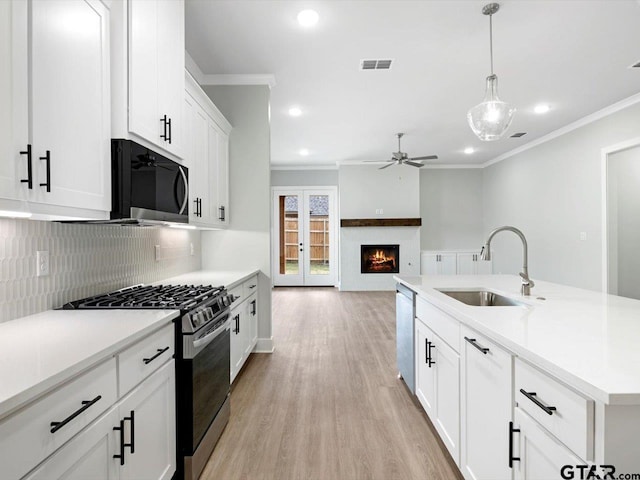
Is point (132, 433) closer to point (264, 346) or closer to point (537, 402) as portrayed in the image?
point (537, 402)

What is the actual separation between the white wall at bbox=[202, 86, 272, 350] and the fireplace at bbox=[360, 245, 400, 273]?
4818mm

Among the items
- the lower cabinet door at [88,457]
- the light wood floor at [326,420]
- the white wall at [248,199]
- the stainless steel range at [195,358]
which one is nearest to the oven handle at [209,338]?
the stainless steel range at [195,358]

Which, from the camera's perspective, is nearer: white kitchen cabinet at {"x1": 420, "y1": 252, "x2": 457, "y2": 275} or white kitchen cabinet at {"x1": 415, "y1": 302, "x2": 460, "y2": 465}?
white kitchen cabinet at {"x1": 415, "y1": 302, "x2": 460, "y2": 465}

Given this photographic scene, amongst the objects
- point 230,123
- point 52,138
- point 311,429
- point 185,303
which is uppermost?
point 230,123

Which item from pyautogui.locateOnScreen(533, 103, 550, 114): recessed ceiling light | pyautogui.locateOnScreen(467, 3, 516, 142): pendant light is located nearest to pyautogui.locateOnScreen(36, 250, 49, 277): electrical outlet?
pyautogui.locateOnScreen(467, 3, 516, 142): pendant light

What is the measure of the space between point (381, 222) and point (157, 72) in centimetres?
675

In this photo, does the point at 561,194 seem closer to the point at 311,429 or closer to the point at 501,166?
the point at 501,166

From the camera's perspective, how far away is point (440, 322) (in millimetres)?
2055

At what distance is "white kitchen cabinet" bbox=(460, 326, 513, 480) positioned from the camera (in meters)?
1.31

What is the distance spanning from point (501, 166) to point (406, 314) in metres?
6.65

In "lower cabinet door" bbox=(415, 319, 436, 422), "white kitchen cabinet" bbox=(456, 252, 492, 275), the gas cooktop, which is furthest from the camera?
"white kitchen cabinet" bbox=(456, 252, 492, 275)

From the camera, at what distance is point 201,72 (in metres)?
3.81

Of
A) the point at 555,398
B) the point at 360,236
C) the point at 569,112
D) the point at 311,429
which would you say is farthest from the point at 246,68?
the point at 360,236

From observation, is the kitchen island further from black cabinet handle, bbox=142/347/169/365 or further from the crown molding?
the crown molding
